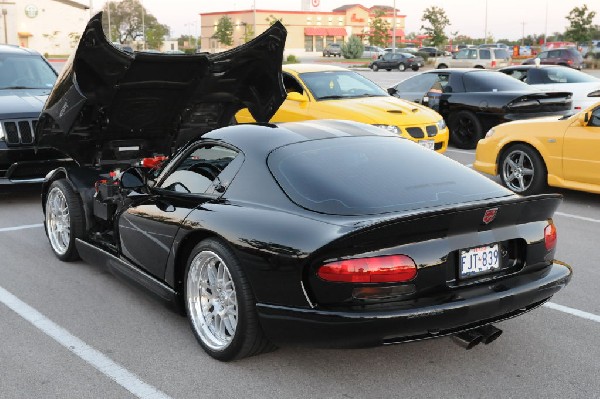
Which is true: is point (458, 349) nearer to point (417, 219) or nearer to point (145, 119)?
point (417, 219)

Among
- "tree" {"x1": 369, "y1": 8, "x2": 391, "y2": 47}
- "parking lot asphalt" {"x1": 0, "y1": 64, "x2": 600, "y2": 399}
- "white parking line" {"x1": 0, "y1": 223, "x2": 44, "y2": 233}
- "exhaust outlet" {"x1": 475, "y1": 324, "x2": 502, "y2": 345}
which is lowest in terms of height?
"parking lot asphalt" {"x1": 0, "y1": 64, "x2": 600, "y2": 399}

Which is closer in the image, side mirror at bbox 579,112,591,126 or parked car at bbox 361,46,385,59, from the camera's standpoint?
side mirror at bbox 579,112,591,126

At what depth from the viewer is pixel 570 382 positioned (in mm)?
3861

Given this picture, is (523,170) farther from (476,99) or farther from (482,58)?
(482,58)

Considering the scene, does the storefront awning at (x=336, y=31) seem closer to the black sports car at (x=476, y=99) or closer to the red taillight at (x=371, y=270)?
the black sports car at (x=476, y=99)

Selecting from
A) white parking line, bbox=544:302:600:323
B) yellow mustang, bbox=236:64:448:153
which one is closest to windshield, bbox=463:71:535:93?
yellow mustang, bbox=236:64:448:153

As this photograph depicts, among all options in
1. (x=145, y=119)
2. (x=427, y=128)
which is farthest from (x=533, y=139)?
(x=145, y=119)

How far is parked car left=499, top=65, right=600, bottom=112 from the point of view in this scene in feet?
49.9

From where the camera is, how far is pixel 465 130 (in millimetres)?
13633

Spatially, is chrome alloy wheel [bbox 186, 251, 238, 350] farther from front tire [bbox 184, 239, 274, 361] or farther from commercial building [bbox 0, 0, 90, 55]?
commercial building [bbox 0, 0, 90, 55]

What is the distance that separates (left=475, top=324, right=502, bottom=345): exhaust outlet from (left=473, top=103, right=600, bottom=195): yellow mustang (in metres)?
5.18

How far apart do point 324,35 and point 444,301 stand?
338 feet

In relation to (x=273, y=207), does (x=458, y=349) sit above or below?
below

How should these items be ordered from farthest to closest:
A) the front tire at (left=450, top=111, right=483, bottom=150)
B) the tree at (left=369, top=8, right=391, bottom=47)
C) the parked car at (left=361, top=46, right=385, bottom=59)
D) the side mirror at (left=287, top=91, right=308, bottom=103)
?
the tree at (left=369, top=8, right=391, bottom=47) < the parked car at (left=361, top=46, right=385, bottom=59) < the front tire at (left=450, top=111, right=483, bottom=150) < the side mirror at (left=287, top=91, right=308, bottom=103)
